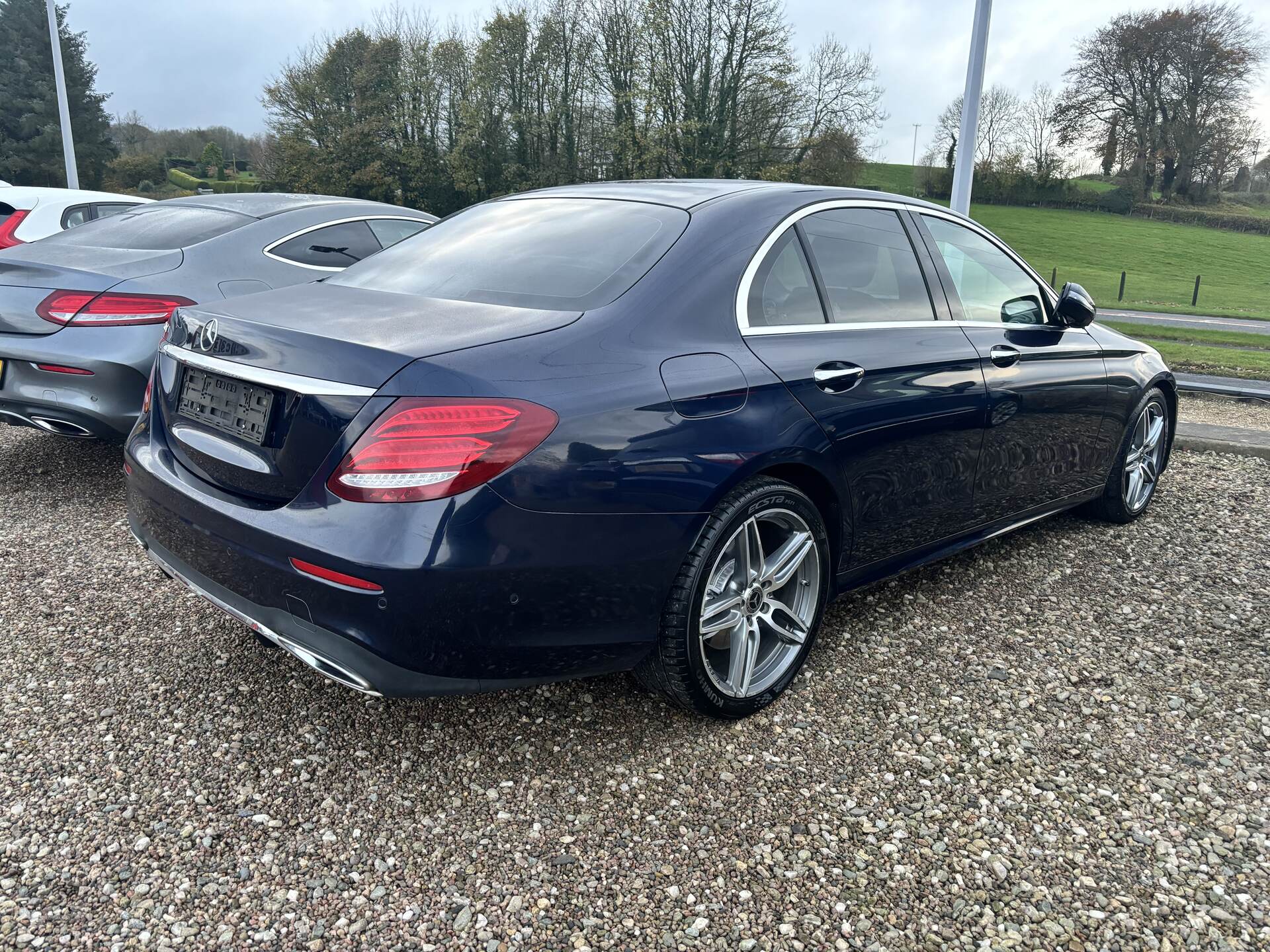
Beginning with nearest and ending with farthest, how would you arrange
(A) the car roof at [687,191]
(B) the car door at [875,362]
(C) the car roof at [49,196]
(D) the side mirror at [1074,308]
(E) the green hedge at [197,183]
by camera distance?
(B) the car door at [875,362] < (A) the car roof at [687,191] < (D) the side mirror at [1074,308] < (C) the car roof at [49,196] < (E) the green hedge at [197,183]

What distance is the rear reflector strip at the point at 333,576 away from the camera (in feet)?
6.93

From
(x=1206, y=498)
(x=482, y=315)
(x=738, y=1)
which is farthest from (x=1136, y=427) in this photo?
(x=738, y=1)

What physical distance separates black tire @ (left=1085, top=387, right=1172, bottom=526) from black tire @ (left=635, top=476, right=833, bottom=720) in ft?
8.51

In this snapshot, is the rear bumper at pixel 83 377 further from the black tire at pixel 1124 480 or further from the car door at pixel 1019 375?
the black tire at pixel 1124 480

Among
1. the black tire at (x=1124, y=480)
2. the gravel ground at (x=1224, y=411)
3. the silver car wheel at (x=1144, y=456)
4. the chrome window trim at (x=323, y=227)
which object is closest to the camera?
the black tire at (x=1124, y=480)

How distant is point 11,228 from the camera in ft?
26.5

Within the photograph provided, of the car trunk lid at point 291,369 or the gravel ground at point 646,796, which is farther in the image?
the car trunk lid at point 291,369

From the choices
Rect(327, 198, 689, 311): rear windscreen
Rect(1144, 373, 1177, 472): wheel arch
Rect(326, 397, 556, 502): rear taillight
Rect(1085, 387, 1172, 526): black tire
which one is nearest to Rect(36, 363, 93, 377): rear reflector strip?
Rect(327, 198, 689, 311): rear windscreen

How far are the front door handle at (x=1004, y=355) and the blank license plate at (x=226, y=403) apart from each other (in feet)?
8.70

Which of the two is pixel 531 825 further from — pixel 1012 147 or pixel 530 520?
pixel 1012 147

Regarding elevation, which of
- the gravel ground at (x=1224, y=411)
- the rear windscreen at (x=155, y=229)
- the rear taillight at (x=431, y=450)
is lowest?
the gravel ground at (x=1224, y=411)

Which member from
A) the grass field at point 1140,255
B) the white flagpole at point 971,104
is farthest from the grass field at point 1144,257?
the white flagpole at point 971,104

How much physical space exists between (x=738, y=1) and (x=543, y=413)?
39.8m

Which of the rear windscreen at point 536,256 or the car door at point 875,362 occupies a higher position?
the rear windscreen at point 536,256
